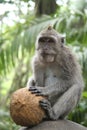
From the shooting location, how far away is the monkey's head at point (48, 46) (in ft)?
20.5

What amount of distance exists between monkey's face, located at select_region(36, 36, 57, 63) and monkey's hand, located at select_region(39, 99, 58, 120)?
57cm

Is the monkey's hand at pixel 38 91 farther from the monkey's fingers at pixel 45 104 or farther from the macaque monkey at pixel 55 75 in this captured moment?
the monkey's fingers at pixel 45 104

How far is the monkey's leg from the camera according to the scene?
6164 millimetres

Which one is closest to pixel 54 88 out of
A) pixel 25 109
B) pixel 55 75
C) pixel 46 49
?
pixel 55 75

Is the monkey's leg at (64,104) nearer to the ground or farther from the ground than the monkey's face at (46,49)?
nearer to the ground

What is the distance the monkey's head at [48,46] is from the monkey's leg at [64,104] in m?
0.47

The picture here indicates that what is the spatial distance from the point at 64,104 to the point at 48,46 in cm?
77

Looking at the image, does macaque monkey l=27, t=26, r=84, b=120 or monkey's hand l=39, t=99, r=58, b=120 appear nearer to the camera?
monkey's hand l=39, t=99, r=58, b=120

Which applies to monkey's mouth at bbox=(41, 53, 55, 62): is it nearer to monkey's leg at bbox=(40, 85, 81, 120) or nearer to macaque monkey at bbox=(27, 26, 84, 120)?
macaque monkey at bbox=(27, 26, 84, 120)

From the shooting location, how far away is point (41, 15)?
34.2 feet

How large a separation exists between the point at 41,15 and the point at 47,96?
14.6ft

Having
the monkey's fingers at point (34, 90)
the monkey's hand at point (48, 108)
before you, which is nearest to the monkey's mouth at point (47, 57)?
the monkey's fingers at point (34, 90)

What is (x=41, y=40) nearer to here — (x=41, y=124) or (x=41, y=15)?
(x=41, y=124)

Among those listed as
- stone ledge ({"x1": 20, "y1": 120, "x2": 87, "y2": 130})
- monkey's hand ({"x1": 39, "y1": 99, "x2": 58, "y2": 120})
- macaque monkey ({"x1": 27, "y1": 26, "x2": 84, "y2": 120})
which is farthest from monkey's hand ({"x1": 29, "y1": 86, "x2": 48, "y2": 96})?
stone ledge ({"x1": 20, "y1": 120, "x2": 87, "y2": 130})
